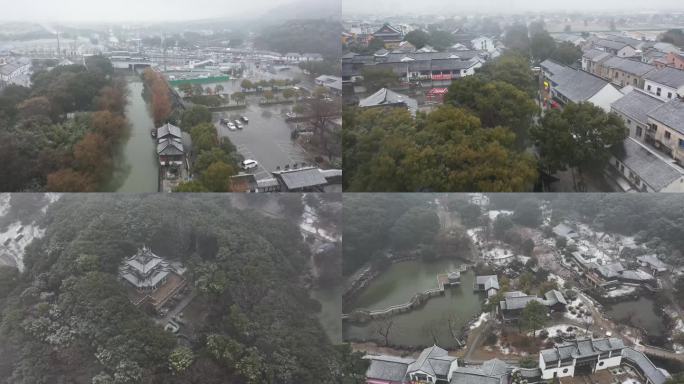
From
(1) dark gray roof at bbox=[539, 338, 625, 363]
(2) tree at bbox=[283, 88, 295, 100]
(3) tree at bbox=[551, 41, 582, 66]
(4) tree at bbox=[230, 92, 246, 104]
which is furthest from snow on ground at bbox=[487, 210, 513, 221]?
(4) tree at bbox=[230, 92, 246, 104]

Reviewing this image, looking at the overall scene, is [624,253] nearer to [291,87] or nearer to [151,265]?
[291,87]

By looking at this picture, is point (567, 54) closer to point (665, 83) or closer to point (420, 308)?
point (665, 83)

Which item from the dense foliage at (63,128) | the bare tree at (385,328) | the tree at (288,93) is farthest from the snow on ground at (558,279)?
the dense foliage at (63,128)

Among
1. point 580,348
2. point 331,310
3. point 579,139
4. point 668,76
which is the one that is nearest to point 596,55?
point 668,76

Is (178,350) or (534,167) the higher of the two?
(534,167)

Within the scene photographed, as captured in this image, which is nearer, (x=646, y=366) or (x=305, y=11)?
(x=646, y=366)

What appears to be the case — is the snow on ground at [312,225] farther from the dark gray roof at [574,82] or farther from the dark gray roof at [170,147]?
the dark gray roof at [574,82]

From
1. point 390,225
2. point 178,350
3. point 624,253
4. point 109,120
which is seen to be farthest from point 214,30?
point 624,253
